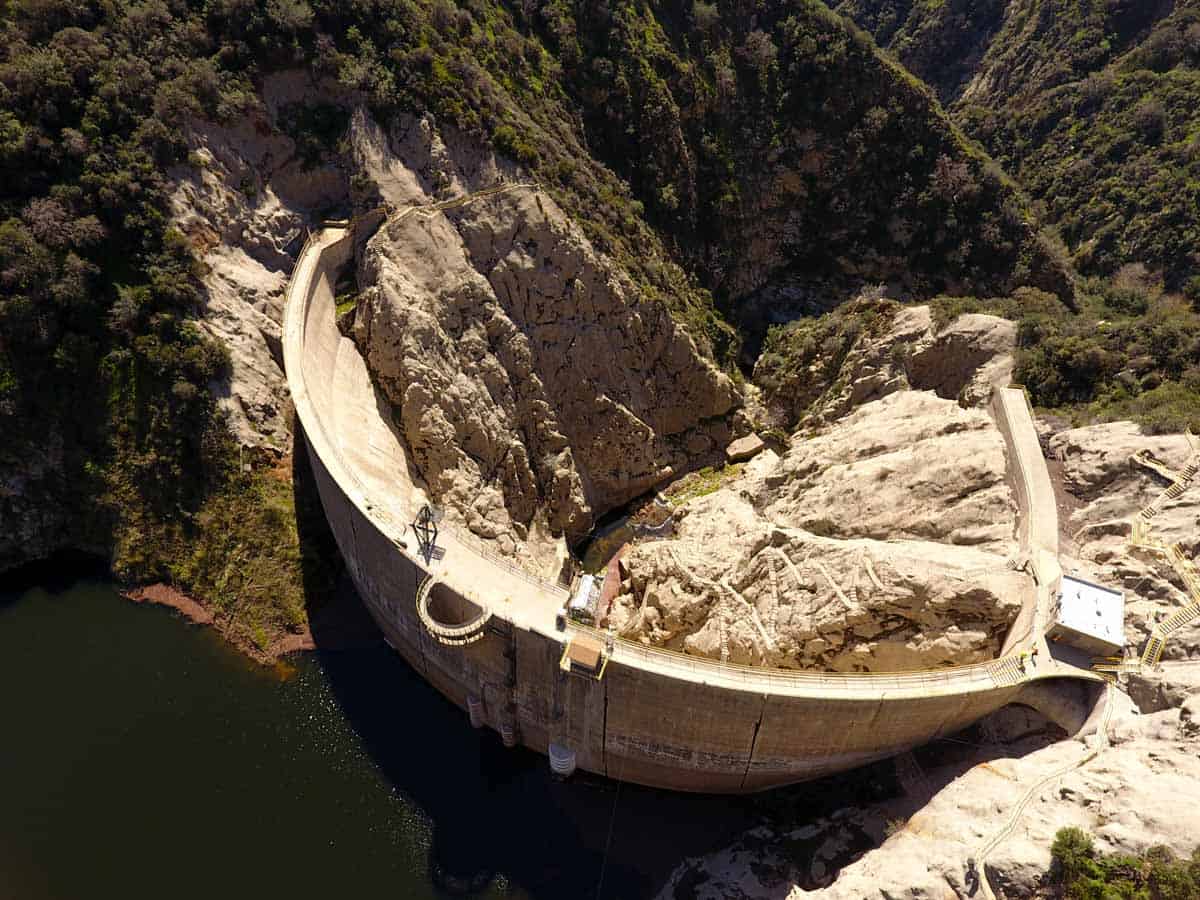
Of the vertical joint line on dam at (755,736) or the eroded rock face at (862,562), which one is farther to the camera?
the vertical joint line on dam at (755,736)

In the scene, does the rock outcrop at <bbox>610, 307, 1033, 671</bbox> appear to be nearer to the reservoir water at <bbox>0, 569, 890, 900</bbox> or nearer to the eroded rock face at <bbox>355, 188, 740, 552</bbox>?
the reservoir water at <bbox>0, 569, 890, 900</bbox>

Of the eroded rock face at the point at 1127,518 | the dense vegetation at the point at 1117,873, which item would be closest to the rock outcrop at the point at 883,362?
the eroded rock face at the point at 1127,518

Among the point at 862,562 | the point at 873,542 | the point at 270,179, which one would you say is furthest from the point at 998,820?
the point at 270,179

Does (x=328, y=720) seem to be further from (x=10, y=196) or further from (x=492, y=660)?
(x=10, y=196)

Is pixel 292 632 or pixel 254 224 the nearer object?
pixel 292 632

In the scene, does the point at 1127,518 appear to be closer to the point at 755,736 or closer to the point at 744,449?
the point at 755,736

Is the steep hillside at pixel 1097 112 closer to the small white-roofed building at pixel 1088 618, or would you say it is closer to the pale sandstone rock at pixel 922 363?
the pale sandstone rock at pixel 922 363
